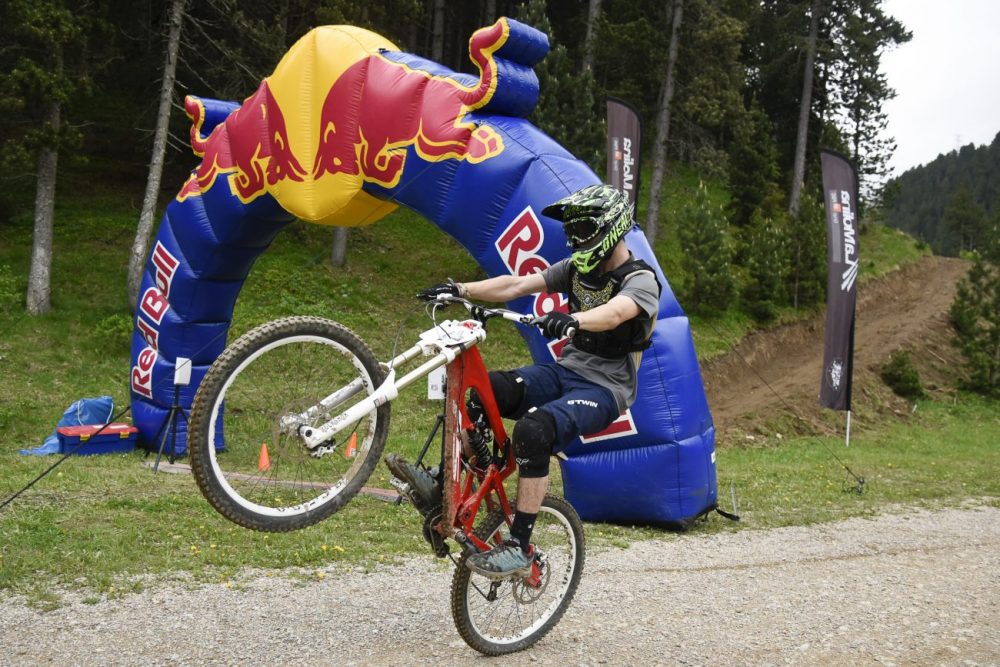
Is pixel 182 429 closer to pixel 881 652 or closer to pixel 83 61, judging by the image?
pixel 881 652

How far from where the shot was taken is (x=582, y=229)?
5016 millimetres

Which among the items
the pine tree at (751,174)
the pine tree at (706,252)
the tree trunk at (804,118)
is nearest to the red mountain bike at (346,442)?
the pine tree at (706,252)

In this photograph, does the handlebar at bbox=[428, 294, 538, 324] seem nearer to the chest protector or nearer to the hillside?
the chest protector

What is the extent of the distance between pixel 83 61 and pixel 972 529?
21261 millimetres

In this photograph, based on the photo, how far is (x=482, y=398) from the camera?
4.79 meters

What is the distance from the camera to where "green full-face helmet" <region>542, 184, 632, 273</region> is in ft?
16.3

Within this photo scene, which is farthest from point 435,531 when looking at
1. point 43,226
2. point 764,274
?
point 764,274

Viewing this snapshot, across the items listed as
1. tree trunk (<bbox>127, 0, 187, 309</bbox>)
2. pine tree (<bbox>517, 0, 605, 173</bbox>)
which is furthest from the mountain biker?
pine tree (<bbox>517, 0, 605, 173</bbox>)

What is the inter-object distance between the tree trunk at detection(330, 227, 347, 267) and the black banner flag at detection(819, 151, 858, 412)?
13.5m

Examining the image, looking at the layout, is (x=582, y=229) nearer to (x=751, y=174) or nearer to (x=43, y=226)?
(x=43, y=226)

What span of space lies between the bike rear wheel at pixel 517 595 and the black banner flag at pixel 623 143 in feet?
40.5

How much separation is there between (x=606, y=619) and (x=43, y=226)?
687 inches

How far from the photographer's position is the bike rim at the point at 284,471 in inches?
163

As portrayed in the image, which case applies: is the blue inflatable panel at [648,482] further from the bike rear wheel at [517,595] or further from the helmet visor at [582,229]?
the helmet visor at [582,229]
